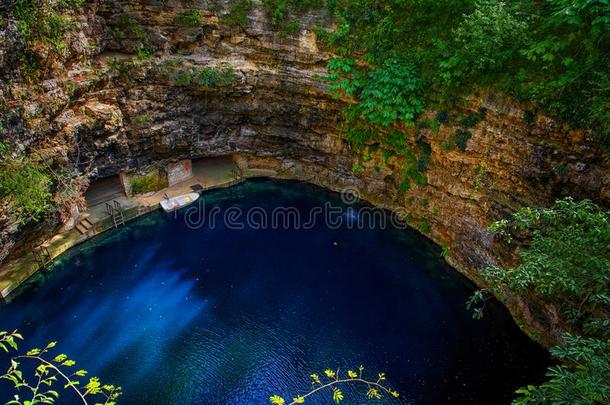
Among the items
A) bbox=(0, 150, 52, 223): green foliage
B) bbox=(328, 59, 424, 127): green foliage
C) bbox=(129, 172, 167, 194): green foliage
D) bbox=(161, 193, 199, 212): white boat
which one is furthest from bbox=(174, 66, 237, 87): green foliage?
bbox=(0, 150, 52, 223): green foliage

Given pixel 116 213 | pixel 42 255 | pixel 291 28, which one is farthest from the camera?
pixel 116 213

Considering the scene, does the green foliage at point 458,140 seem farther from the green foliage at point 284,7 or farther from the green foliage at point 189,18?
the green foliage at point 189,18

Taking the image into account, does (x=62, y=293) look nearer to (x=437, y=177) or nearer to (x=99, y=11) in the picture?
(x=99, y=11)

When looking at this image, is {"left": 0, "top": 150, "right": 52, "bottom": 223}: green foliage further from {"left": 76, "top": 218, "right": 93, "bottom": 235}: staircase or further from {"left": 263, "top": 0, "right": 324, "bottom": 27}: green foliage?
{"left": 263, "top": 0, "right": 324, "bottom": 27}: green foliage

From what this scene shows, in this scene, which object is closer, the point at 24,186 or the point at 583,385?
the point at 583,385

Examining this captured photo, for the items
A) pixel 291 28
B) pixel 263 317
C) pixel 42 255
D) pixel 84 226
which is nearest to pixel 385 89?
pixel 291 28

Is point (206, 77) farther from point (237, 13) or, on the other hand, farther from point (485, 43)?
point (485, 43)

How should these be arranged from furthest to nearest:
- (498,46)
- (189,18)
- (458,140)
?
(189,18)
(458,140)
(498,46)

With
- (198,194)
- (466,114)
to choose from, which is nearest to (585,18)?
(466,114)
